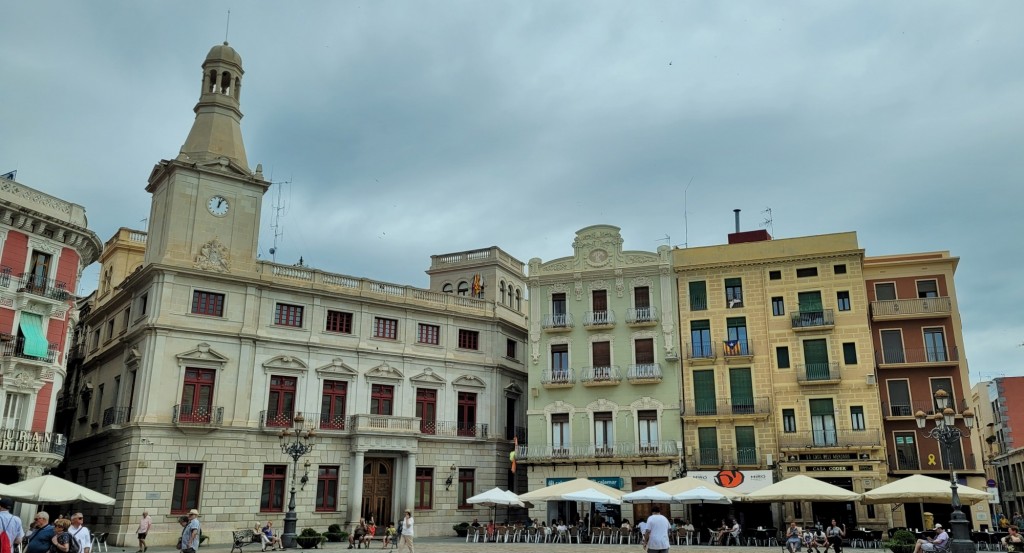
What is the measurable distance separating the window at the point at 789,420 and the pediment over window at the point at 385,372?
1828 centimetres

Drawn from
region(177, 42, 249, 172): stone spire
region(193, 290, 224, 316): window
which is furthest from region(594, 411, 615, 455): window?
region(177, 42, 249, 172): stone spire

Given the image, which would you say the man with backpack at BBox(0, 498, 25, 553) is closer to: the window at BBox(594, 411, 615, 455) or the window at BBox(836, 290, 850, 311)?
the window at BBox(594, 411, 615, 455)

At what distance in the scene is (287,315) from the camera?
123ft

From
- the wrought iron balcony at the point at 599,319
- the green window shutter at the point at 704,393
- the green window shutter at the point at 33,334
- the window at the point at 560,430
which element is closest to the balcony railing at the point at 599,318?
the wrought iron balcony at the point at 599,319

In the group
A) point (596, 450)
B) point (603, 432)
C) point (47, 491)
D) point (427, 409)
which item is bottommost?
point (47, 491)

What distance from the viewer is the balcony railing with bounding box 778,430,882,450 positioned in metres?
34.7

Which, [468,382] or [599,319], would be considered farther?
[468,382]

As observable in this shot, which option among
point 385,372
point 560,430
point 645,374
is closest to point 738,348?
point 645,374

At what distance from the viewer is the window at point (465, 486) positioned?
132 feet

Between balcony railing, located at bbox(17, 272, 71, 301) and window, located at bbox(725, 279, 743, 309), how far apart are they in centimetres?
2899

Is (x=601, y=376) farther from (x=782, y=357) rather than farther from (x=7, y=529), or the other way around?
(x=7, y=529)

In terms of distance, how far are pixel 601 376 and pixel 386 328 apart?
36.3 ft

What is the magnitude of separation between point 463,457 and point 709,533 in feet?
43.2

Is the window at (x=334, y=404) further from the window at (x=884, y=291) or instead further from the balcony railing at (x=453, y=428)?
the window at (x=884, y=291)
